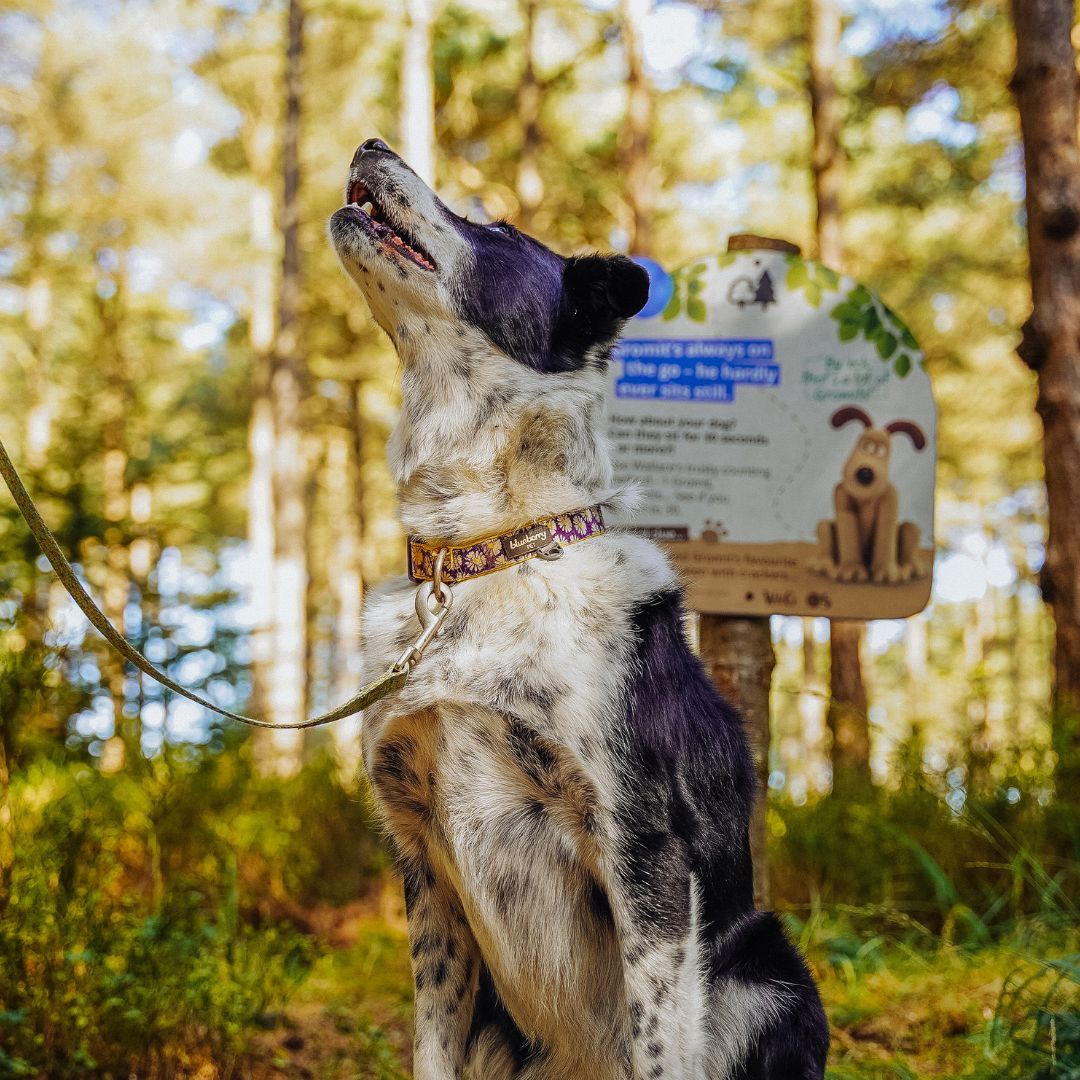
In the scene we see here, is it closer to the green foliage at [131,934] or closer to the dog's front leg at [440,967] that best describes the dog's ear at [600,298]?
the dog's front leg at [440,967]

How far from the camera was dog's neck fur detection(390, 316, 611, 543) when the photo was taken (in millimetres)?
2285

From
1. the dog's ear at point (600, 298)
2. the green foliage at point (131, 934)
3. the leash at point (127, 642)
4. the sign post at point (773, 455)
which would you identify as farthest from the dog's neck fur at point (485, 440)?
the green foliage at point (131, 934)

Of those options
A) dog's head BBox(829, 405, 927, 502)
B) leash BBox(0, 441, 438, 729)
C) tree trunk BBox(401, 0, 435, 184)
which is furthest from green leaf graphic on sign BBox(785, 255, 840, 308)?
tree trunk BBox(401, 0, 435, 184)

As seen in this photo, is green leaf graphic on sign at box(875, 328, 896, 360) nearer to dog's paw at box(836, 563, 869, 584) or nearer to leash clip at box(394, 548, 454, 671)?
dog's paw at box(836, 563, 869, 584)

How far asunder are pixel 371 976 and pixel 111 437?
10.1 m

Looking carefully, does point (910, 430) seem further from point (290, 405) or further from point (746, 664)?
point (290, 405)

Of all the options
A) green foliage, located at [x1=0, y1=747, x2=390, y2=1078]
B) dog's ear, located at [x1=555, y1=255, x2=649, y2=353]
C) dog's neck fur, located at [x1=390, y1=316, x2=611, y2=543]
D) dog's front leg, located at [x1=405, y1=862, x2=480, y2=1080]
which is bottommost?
green foliage, located at [x1=0, y1=747, x2=390, y2=1078]

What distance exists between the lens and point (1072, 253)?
197 inches

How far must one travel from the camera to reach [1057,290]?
4949 millimetres

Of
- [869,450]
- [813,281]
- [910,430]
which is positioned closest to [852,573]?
[869,450]

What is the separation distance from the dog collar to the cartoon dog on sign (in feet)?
4.31

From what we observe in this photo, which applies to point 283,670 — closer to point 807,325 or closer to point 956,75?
point 807,325

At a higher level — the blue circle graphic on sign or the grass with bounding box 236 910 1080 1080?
the blue circle graphic on sign

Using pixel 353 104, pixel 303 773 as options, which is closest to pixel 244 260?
pixel 353 104
